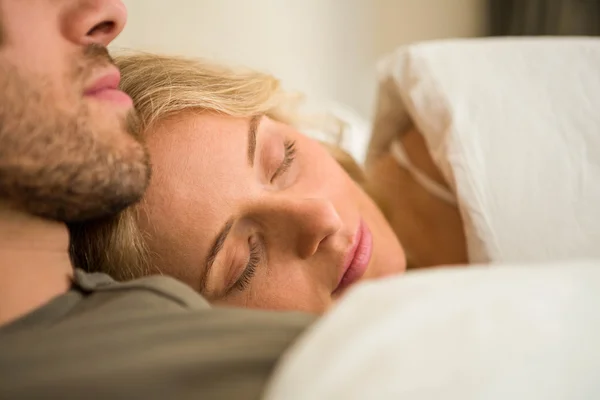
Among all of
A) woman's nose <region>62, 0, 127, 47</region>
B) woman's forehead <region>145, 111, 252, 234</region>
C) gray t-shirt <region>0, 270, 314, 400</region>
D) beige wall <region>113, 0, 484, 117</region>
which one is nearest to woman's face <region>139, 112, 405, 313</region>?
woman's forehead <region>145, 111, 252, 234</region>

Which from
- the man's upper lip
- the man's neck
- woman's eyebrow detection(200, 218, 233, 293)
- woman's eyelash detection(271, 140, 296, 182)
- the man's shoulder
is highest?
the man's upper lip

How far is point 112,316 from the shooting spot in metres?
0.37

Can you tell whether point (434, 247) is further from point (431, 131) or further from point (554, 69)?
point (554, 69)

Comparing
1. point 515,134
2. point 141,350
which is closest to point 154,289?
point 141,350

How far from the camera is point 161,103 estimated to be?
0.71m

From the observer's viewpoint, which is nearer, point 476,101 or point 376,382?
point 376,382

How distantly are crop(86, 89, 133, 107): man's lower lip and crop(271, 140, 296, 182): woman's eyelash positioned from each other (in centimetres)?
21

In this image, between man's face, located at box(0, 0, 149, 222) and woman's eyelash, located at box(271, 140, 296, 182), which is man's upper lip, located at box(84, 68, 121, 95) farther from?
woman's eyelash, located at box(271, 140, 296, 182)

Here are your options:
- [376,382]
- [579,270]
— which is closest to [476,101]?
[579,270]

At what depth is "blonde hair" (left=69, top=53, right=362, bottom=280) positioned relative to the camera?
2.13ft

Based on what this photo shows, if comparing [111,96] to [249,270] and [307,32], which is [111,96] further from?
[307,32]

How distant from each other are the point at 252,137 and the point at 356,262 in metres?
0.22

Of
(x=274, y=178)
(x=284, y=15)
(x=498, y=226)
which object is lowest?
(x=498, y=226)

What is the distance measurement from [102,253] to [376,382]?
18.0 inches
